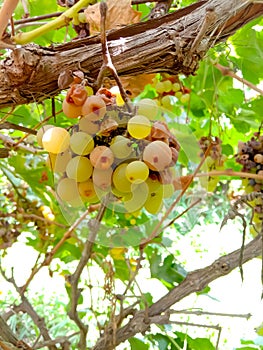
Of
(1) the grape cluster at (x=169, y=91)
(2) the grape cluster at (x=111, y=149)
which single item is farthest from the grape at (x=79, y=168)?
(1) the grape cluster at (x=169, y=91)

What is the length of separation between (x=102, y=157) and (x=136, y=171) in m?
0.03

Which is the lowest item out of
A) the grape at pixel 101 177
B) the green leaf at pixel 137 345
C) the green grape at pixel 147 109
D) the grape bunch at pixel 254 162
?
the grape at pixel 101 177

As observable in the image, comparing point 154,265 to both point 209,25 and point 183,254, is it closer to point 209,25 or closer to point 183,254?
point 209,25

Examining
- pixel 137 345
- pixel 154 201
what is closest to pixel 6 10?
pixel 154 201

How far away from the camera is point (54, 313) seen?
249 cm

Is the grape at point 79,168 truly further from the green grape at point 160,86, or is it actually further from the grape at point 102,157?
the green grape at point 160,86

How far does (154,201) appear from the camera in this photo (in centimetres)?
47

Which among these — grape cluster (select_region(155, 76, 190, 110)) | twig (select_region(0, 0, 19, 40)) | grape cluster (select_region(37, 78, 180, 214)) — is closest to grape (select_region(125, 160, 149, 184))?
grape cluster (select_region(37, 78, 180, 214))

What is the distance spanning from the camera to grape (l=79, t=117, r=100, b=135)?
17.2 inches

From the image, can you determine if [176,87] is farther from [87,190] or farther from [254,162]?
[87,190]

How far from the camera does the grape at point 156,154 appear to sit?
43 centimetres

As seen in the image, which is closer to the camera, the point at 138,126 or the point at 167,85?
the point at 138,126

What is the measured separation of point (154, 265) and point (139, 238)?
0.40 m

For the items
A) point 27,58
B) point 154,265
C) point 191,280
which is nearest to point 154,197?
point 27,58
